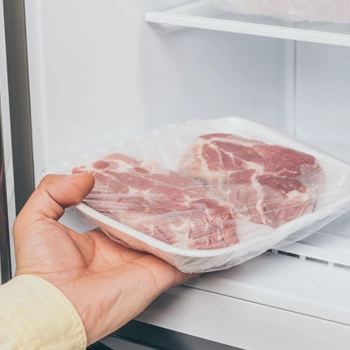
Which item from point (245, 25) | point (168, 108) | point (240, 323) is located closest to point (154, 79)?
point (168, 108)

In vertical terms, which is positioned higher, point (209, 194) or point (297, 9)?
point (297, 9)

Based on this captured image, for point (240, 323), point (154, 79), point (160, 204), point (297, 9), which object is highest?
point (297, 9)

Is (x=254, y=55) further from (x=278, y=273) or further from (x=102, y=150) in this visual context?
(x=278, y=273)

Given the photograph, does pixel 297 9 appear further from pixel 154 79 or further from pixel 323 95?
pixel 323 95

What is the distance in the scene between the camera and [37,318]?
91 cm

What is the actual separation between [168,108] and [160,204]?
30 centimetres

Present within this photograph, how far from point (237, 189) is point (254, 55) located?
1.58 feet

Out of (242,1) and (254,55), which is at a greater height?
(242,1)

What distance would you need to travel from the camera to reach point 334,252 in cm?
106

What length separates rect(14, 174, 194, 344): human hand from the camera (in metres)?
0.96

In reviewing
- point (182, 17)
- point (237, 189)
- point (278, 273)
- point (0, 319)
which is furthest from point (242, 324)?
point (182, 17)

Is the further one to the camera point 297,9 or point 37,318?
point 297,9

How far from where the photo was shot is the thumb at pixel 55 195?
3.33 ft

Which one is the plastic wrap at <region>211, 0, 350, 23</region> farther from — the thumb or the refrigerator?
the thumb
